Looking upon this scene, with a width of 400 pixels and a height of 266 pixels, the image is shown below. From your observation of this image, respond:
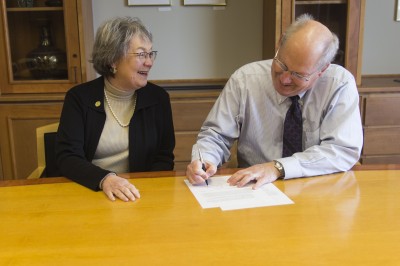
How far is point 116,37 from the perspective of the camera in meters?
1.65

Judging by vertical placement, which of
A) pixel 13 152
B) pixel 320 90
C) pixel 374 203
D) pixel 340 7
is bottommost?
pixel 13 152

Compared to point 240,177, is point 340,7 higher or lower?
higher

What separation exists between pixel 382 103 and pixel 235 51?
1.06 m

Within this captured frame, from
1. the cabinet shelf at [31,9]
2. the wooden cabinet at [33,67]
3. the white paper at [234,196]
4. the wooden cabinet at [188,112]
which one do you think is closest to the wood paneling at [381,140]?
the wooden cabinet at [188,112]

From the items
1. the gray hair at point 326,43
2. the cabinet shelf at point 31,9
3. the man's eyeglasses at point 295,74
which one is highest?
the cabinet shelf at point 31,9

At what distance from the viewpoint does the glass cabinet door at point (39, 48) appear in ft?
8.56

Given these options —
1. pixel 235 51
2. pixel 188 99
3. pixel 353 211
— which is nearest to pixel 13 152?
pixel 188 99

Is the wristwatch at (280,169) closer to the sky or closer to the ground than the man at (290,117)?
closer to the ground

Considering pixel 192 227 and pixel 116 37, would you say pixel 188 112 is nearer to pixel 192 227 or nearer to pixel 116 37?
pixel 116 37

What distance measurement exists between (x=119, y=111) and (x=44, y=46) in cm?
126

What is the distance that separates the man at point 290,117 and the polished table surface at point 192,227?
88 mm

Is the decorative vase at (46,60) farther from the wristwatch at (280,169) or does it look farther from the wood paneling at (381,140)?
the wood paneling at (381,140)

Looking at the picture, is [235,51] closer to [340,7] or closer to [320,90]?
[340,7]

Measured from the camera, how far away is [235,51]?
10.00 ft
